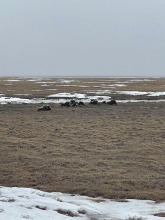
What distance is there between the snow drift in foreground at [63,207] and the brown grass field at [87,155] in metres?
0.53

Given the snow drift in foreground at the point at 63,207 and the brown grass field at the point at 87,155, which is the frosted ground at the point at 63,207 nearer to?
the snow drift in foreground at the point at 63,207

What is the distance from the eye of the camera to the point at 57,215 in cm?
712

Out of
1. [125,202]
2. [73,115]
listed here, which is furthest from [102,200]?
[73,115]

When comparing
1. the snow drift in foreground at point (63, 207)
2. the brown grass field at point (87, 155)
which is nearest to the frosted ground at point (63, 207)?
the snow drift in foreground at point (63, 207)

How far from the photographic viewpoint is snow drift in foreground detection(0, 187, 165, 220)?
7111 millimetres

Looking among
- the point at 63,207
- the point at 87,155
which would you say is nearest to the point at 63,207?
the point at 63,207

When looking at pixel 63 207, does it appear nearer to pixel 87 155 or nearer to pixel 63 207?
pixel 63 207

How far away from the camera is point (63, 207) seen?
7.66 meters

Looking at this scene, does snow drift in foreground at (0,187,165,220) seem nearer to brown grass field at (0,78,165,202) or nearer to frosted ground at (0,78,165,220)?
frosted ground at (0,78,165,220)

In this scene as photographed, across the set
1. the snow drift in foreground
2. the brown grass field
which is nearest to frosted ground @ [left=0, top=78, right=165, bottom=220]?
the snow drift in foreground

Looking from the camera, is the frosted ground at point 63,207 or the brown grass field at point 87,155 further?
the brown grass field at point 87,155

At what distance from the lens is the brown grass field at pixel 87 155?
9.80 metres

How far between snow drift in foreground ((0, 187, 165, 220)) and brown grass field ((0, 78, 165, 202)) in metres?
0.53

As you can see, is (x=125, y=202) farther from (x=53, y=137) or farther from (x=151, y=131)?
(x=151, y=131)
